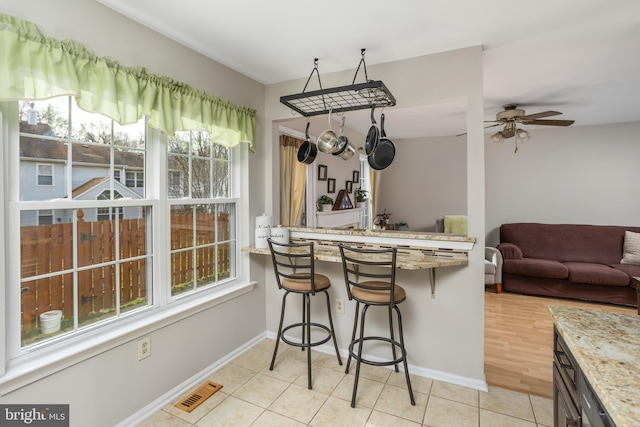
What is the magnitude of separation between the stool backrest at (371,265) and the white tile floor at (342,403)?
2.19 feet

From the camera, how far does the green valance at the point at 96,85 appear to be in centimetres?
136

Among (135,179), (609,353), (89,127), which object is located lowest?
(609,353)

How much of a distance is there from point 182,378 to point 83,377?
0.69 metres

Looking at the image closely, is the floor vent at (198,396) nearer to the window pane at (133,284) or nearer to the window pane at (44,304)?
the window pane at (133,284)

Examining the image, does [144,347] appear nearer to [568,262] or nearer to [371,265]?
[371,265]

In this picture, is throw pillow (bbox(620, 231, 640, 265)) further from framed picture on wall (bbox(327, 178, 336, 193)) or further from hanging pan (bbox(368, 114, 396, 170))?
hanging pan (bbox(368, 114, 396, 170))

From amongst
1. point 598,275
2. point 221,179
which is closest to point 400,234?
point 221,179

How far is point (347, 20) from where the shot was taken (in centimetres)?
197

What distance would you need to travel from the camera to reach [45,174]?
1.60 metres

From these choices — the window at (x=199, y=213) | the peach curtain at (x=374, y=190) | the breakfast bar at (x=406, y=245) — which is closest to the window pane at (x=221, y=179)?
the window at (x=199, y=213)

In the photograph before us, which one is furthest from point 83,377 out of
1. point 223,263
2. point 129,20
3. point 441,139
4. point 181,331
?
point 441,139

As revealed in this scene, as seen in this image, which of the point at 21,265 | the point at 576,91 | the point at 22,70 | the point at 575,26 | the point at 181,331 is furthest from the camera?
the point at 576,91

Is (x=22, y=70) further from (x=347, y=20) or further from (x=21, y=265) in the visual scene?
(x=347, y=20)

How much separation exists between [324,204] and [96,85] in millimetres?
3067
